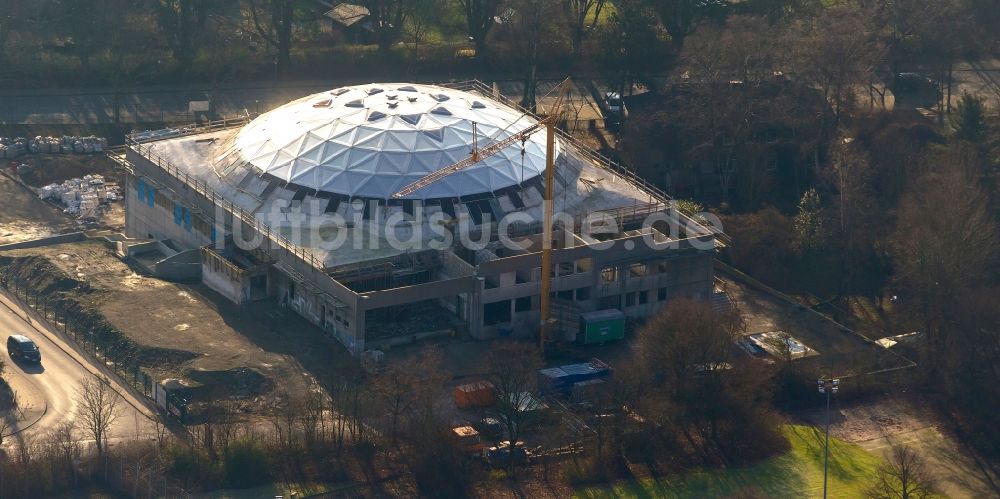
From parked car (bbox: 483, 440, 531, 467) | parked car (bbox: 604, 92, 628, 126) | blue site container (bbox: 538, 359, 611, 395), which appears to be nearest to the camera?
parked car (bbox: 483, 440, 531, 467)

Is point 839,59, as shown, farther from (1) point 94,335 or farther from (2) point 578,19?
(1) point 94,335

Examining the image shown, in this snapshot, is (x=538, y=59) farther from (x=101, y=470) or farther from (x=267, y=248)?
(x=101, y=470)

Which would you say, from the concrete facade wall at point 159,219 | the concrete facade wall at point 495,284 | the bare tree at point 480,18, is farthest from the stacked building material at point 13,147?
the bare tree at point 480,18

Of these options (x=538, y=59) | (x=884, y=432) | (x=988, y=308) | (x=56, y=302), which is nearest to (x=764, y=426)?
(x=884, y=432)

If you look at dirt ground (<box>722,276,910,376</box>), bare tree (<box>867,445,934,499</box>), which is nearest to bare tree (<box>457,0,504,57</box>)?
dirt ground (<box>722,276,910,376</box>)

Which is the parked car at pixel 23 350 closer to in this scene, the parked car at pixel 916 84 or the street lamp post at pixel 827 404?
the street lamp post at pixel 827 404

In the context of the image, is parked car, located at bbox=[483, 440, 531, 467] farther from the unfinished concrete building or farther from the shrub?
the unfinished concrete building
